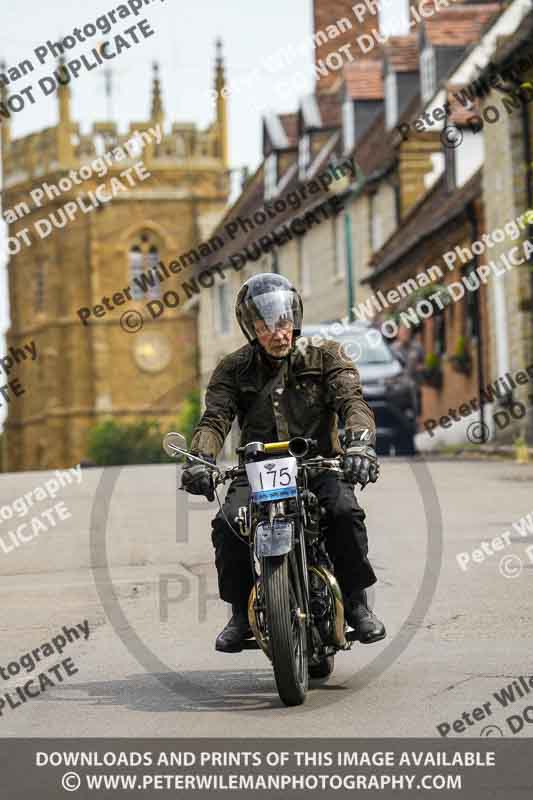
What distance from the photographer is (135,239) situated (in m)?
93.6

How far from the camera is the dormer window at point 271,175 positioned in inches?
2461

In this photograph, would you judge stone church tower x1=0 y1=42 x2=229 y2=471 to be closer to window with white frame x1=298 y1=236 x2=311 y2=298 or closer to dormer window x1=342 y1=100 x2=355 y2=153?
window with white frame x1=298 y1=236 x2=311 y2=298

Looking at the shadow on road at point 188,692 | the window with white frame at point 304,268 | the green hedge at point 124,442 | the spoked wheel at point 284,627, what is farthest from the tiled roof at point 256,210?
the spoked wheel at point 284,627

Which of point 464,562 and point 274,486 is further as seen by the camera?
point 464,562

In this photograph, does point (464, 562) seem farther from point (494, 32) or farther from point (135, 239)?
point (135, 239)

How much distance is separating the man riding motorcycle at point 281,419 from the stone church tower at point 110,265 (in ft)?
275

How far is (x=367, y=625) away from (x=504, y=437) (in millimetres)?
24666

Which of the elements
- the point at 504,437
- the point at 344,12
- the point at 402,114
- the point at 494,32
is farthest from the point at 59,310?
the point at 504,437

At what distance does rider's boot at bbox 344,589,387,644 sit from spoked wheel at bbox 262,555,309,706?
49 cm

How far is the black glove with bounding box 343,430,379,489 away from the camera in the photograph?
23.9 feet

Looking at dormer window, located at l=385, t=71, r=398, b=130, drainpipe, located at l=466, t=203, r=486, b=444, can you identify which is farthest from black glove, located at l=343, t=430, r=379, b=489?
dormer window, located at l=385, t=71, r=398, b=130

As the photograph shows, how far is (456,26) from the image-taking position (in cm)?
4297
